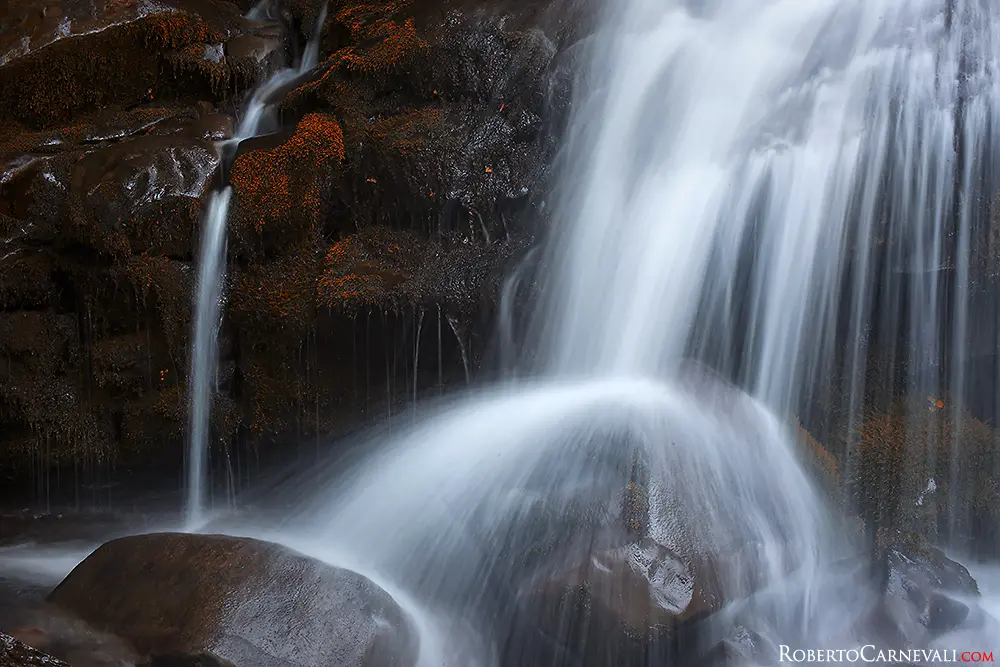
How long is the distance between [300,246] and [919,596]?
16.5ft

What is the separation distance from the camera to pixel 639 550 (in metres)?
3.98

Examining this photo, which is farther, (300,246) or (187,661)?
(300,246)

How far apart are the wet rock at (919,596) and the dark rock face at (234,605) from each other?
2836 mm

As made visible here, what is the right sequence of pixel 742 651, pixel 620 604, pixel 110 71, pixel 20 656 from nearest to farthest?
pixel 20 656
pixel 620 604
pixel 742 651
pixel 110 71

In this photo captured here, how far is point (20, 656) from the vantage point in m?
2.91

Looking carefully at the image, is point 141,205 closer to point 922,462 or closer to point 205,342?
point 205,342

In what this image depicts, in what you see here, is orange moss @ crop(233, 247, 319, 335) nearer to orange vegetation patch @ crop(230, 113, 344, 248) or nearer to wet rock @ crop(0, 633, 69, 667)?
orange vegetation patch @ crop(230, 113, 344, 248)

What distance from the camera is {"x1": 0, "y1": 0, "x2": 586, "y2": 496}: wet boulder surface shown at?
A: 5.93 m

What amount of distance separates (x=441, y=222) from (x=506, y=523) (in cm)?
263

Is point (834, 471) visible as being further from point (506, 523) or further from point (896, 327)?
point (506, 523)

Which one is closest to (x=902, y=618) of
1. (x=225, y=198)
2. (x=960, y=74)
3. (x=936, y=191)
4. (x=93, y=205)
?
(x=936, y=191)

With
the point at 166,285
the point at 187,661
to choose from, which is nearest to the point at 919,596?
the point at 187,661

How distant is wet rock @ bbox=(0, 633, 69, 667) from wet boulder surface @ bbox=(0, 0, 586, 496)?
3230 mm

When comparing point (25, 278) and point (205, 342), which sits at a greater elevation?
point (25, 278)
